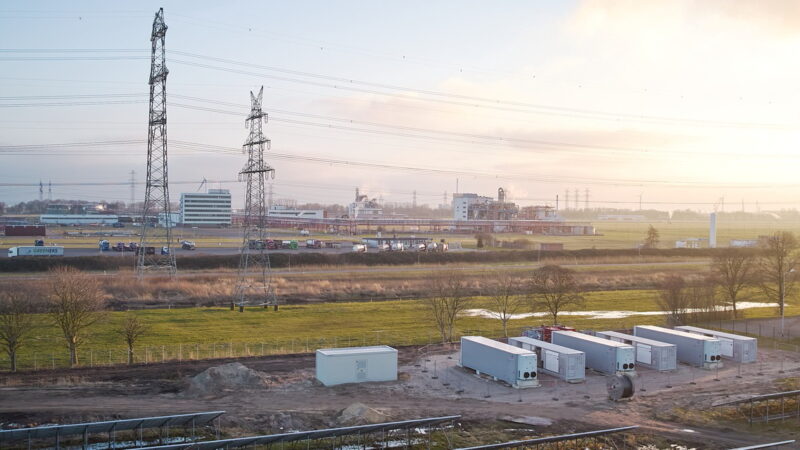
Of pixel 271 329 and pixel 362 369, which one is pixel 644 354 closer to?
pixel 362 369

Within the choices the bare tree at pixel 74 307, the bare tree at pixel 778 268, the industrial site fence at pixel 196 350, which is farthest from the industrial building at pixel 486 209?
the bare tree at pixel 74 307

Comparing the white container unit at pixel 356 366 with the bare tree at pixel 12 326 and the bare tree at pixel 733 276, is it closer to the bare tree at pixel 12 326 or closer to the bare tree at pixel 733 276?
the bare tree at pixel 12 326

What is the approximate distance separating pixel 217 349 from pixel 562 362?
49.2 ft

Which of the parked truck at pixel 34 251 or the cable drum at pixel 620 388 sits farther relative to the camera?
the parked truck at pixel 34 251

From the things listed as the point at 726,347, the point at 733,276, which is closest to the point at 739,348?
the point at 726,347

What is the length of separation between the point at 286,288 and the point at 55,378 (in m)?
25.0

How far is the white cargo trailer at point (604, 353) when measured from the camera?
25.5 meters

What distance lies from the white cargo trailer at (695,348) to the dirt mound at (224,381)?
17.6 m

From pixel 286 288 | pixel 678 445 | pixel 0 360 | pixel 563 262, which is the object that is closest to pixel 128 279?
pixel 286 288

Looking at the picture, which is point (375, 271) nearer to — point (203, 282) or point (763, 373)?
point (203, 282)

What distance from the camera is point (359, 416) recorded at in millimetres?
19016

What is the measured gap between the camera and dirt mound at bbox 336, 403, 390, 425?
61.9 feet

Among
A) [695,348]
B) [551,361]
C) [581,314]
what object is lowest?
[581,314]

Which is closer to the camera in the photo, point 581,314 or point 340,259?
point 581,314
